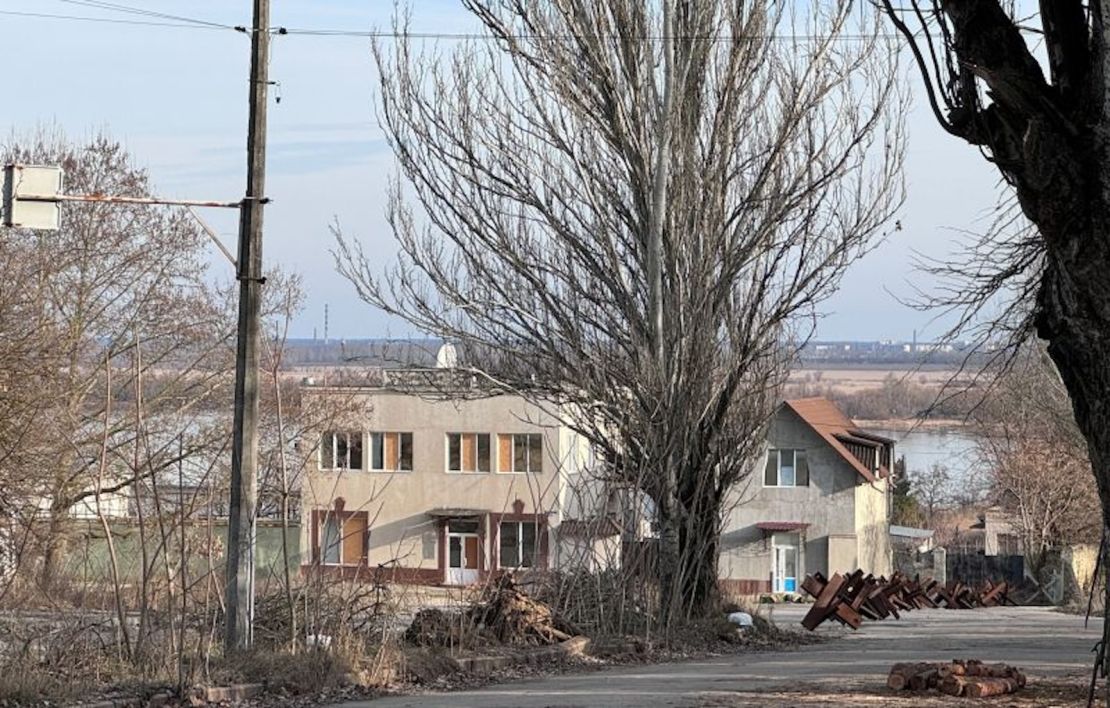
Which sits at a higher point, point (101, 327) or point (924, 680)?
point (101, 327)

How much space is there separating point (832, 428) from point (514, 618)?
50.0 m

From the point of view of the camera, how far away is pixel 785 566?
214 ft

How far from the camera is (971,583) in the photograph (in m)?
59.8

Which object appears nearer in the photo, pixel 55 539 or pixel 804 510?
pixel 55 539

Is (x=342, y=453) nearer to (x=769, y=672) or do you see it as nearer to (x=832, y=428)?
(x=832, y=428)

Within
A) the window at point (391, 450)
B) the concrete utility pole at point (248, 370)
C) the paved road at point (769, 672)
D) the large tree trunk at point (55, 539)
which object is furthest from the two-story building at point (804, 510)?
the concrete utility pole at point (248, 370)

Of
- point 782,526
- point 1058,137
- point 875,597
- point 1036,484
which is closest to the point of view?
point 1058,137

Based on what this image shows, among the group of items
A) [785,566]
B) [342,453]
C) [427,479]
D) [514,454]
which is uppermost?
[342,453]

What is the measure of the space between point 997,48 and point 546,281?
39.0 ft

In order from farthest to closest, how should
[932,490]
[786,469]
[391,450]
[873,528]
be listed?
1. [932,490]
2. [873,528]
3. [391,450]
4. [786,469]

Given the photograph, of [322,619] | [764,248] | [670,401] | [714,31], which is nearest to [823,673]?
[322,619]

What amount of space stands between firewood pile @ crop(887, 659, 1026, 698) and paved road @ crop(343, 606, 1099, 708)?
80 cm

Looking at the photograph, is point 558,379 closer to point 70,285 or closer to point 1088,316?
point 1088,316

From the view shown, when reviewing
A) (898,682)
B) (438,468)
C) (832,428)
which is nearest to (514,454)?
(438,468)
